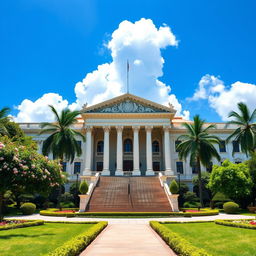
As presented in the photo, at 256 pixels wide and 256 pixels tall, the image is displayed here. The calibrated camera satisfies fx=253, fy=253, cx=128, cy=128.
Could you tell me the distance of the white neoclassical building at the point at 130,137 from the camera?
45.2 m

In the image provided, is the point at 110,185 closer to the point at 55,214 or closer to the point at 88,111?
the point at 55,214

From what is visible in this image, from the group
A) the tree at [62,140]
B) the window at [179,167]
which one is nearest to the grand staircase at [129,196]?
the tree at [62,140]

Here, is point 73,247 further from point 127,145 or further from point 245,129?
point 127,145

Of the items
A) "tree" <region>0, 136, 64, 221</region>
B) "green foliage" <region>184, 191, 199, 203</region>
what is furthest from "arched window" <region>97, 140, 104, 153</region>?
"tree" <region>0, 136, 64, 221</region>

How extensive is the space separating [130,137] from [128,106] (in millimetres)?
7503

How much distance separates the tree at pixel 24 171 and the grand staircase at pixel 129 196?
12393 mm

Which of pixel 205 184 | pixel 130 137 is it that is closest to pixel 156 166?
pixel 130 137

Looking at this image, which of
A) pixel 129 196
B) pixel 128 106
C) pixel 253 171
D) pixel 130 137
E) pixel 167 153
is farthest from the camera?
pixel 130 137

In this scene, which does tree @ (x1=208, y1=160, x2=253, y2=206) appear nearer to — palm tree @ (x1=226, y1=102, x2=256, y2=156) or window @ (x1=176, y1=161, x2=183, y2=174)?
palm tree @ (x1=226, y1=102, x2=256, y2=156)

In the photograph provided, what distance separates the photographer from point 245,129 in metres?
38.2

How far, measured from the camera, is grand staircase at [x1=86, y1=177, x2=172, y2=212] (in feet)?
95.3

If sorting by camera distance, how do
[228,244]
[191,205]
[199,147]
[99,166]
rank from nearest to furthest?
[228,244] < [199,147] < [191,205] < [99,166]

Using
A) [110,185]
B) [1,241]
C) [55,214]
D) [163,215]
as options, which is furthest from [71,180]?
[1,241]

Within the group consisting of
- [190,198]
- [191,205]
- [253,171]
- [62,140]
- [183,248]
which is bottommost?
[191,205]
